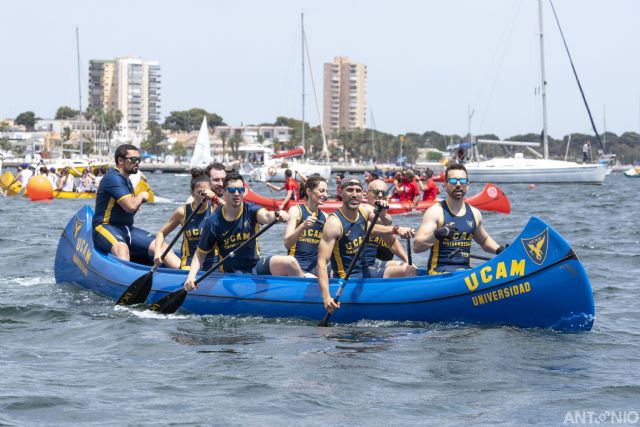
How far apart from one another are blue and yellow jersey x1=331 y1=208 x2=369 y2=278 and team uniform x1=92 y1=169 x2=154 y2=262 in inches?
117

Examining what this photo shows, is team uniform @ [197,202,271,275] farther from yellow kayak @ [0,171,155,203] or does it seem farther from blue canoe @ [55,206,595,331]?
yellow kayak @ [0,171,155,203]

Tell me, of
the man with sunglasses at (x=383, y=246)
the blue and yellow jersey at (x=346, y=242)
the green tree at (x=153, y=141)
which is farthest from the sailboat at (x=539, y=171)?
the green tree at (x=153, y=141)

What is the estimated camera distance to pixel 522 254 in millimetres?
9328

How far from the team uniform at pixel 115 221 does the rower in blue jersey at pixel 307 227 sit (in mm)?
2245

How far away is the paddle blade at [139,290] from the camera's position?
36.4ft

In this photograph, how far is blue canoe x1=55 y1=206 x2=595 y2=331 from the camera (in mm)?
9266

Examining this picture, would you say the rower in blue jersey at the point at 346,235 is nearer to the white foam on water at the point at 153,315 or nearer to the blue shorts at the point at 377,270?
the blue shorts at the point at 377,270

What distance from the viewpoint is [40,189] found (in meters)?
32.8

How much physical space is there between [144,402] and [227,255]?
11.0ft

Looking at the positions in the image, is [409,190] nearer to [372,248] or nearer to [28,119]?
[372,248]

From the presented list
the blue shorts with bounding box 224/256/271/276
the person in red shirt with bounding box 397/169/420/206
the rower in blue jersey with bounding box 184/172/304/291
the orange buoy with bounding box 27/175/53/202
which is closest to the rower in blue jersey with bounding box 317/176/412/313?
the rower in blue jersey with bounding box 184/172/304/291

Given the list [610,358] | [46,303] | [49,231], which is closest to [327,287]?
[610,358]

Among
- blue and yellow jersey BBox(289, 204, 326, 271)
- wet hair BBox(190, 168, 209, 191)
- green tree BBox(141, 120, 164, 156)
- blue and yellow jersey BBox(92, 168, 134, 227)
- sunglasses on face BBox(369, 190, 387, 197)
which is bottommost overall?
green tree BBox(141, 120, 164, 156)

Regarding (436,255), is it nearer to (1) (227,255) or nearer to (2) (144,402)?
(1) (227,255)
